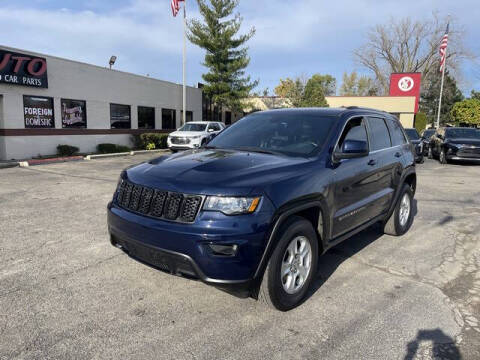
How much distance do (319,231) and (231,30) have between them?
2388 cm

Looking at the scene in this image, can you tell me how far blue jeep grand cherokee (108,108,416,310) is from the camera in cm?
270

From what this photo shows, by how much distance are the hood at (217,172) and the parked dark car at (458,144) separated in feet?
47.5

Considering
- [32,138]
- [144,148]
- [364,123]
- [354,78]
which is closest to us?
[364,123]

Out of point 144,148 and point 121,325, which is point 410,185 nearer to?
point 121,325

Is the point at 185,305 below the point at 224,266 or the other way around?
below

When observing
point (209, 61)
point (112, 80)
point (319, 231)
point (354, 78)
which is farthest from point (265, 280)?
point (354, 78)

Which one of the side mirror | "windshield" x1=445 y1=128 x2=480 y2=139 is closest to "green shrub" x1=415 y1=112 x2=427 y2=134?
"windshield" x1=445 y1=128 x2=480 y2=139

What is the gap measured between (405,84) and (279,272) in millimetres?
36513

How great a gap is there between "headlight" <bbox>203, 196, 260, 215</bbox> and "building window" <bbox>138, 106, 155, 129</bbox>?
19.5 m

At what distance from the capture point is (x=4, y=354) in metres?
2.52

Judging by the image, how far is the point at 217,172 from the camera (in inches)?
117

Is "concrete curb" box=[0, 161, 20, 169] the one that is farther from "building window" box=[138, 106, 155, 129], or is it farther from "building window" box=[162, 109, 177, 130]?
"building window" box=[162, 109, 177, 130]

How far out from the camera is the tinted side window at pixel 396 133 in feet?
17.2

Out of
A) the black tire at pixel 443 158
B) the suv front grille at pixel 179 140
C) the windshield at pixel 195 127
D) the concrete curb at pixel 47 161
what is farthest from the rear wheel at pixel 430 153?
the concrete curb at pixel 47 161
